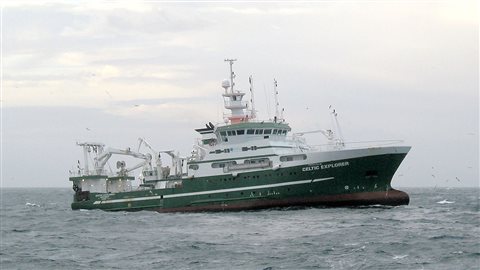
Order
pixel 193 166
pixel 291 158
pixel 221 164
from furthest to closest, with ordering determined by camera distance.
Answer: pixel 193 166, pixel 221 164, pixel 291 158

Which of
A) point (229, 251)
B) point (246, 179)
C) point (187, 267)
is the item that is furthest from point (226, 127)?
point (187, 267)

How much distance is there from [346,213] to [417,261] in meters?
17.8

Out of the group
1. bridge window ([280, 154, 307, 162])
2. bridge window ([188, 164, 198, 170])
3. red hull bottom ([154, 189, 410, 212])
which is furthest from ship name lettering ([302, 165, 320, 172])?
bridge window ([188, 164, 198, 170])

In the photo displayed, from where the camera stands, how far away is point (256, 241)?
104 ft

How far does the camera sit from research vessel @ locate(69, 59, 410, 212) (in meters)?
47.5

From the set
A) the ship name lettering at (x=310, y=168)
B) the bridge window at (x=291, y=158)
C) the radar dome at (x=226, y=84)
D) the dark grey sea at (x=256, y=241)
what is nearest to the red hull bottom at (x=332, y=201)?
the dark grey sea at (x=256, y=241)

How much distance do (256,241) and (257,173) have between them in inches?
664

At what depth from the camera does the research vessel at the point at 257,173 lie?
1871 inches

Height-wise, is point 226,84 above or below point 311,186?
above

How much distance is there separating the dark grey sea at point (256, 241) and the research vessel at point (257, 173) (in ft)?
5.28

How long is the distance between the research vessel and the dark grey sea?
5.28 feet

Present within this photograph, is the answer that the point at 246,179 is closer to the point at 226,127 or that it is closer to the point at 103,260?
the point at 226,127

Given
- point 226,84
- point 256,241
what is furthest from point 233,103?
point 256,241

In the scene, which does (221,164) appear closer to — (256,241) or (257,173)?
(257,173)
